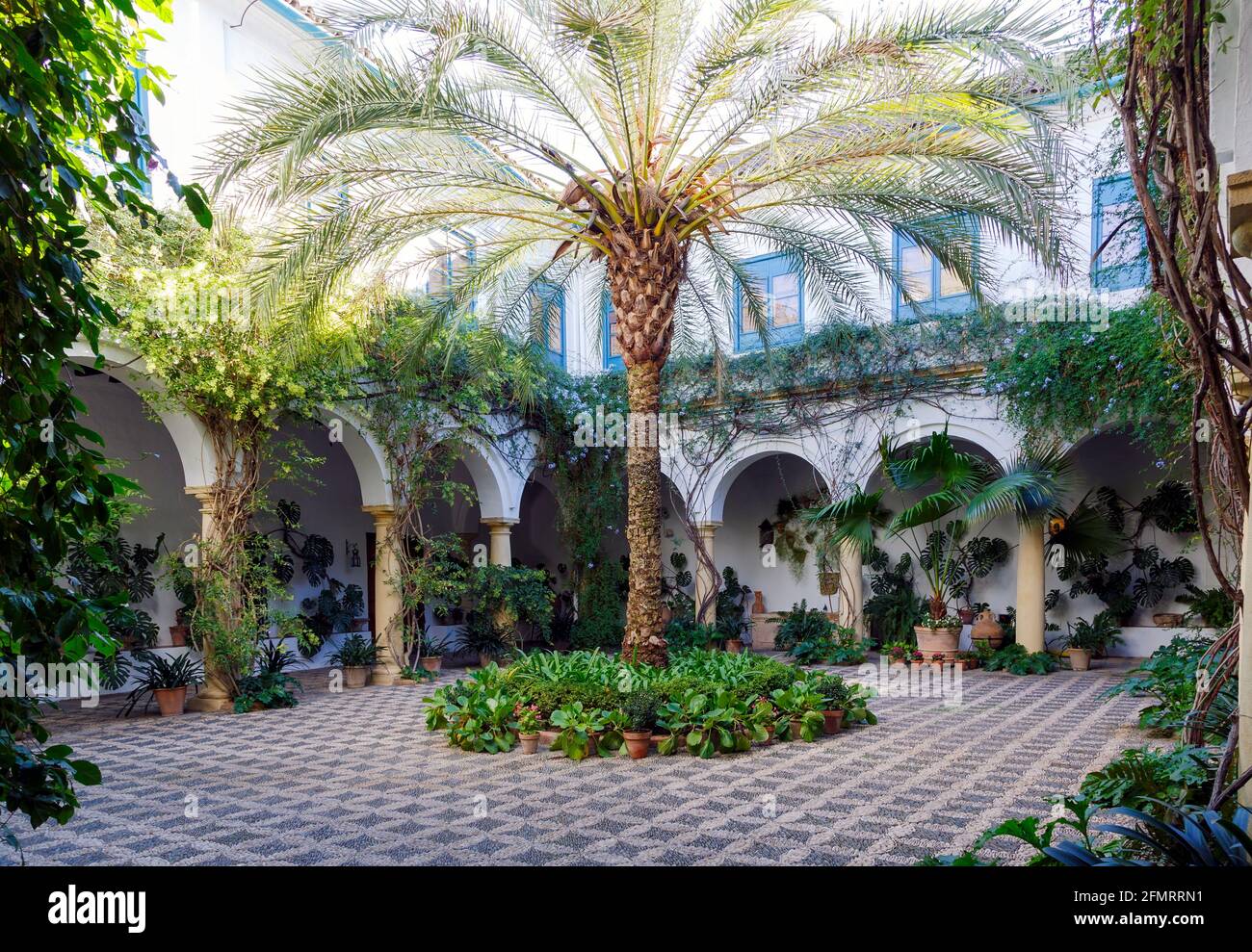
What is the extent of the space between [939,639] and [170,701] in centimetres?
917

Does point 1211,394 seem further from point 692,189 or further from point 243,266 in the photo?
point 243,266

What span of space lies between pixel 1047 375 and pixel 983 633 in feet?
12.8

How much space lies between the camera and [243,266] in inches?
346

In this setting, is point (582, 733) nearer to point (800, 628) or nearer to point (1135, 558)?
point (800, 628)

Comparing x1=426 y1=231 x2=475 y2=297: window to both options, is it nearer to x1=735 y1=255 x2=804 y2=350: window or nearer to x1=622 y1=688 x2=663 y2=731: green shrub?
x1=622 y1=688 x2=663 y2=731: green shrub

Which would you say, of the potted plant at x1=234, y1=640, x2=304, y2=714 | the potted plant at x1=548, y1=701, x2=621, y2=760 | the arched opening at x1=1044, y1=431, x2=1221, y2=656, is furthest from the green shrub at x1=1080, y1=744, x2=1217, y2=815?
the arched opening at x1=1044, y1=431, x2=1221, y2=656

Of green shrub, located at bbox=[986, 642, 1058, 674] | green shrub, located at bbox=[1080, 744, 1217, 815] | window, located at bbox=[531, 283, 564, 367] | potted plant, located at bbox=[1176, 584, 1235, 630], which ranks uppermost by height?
window, located at bbox=[531, 283, 564, 367]

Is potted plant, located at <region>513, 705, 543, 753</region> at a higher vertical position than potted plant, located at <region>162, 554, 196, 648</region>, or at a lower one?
lower

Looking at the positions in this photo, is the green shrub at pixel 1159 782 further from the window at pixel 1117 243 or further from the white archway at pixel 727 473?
the white archway at pixel 727 473

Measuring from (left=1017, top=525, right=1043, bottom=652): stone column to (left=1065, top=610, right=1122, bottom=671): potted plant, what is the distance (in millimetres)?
471

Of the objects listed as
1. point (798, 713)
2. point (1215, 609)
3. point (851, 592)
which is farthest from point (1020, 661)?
point (798, 713)

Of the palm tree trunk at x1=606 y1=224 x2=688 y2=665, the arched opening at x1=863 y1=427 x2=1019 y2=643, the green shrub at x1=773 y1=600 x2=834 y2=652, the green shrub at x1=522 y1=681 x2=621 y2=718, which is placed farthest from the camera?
the green shrub at x1=773 y1=600 x2=834 y2=652

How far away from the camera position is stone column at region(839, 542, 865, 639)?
532 inches

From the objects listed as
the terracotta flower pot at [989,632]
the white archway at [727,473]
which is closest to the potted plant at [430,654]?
the white archway at [727,473]
